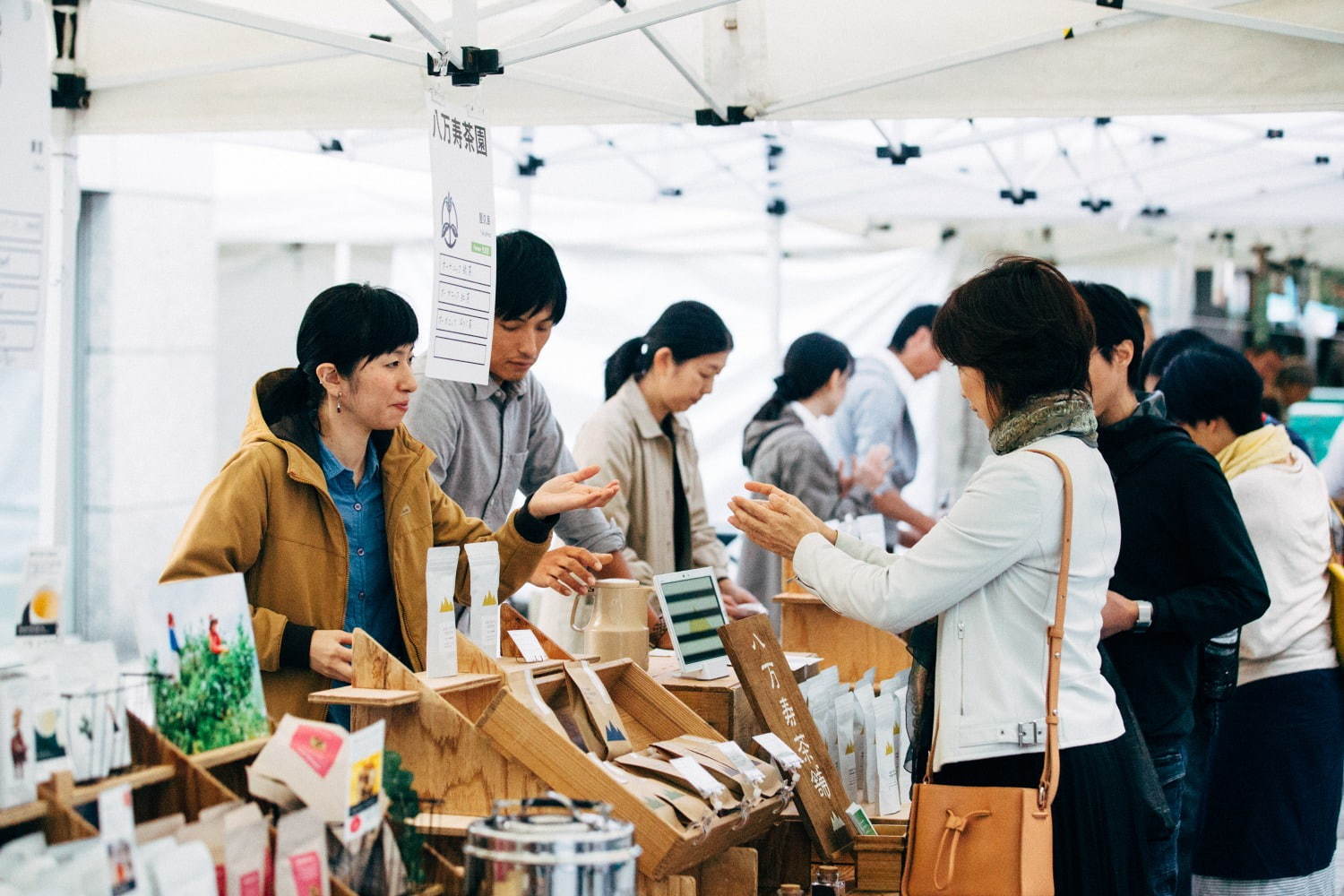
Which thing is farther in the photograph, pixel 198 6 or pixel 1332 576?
pixel 1332 576

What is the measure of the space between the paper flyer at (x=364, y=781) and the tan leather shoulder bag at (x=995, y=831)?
2.71 feet

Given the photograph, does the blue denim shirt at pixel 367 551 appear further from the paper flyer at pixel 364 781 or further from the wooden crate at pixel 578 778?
the paper flyer at pixel 364 781

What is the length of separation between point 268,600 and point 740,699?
908 millimetres

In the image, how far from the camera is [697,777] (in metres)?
2.15

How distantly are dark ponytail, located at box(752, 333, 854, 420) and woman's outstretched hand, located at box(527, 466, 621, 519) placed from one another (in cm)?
220

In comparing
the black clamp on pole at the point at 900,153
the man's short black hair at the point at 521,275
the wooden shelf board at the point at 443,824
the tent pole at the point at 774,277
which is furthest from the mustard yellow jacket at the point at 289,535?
the tent pole at the point at 774,277

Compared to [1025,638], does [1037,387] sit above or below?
above

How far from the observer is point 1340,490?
493 centimetres

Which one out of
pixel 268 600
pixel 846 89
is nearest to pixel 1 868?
pixel 268 600

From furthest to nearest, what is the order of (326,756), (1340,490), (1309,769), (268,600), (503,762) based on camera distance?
(1340,490), (1309,769), (268,600), (503,762), (326,756)

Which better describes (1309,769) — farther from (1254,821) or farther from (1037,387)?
(1037,387)

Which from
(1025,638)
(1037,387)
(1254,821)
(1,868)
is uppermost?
(1037,387)

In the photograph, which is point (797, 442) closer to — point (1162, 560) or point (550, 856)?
point (1162, 560)

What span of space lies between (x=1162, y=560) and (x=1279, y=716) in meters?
0.95
